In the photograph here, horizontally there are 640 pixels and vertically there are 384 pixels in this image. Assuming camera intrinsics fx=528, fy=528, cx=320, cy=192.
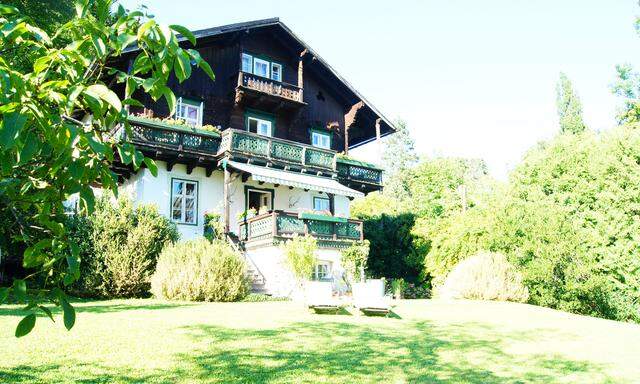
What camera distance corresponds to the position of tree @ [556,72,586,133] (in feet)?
165

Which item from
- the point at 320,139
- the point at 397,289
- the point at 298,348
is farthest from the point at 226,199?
the point at 298,348

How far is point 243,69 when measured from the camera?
24906mm

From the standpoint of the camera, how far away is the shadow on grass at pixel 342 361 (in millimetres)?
6602

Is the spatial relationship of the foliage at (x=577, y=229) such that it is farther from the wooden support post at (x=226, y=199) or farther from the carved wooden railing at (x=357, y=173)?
the wooden support post at (x=226, y=199)

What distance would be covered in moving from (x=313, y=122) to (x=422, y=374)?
2082cm

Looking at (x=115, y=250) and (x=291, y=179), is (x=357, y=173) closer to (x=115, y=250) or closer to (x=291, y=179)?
(x=291, y=179)

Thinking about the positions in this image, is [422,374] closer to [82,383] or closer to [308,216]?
[82,383]

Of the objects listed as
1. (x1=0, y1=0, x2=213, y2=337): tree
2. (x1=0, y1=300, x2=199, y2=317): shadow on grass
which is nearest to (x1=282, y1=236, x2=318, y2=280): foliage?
(x1=0, y1=300, x2=199, y2=317): shadow on grass

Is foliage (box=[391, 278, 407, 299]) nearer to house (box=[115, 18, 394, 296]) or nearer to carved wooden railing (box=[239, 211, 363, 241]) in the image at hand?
house (box=[115, 18, 394, 296])

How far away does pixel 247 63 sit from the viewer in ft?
82.4

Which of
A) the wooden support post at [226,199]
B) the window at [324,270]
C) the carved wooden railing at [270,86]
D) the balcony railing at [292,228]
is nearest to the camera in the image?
the balcony railing at [292,228]

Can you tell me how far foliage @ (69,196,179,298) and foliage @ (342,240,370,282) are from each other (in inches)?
296

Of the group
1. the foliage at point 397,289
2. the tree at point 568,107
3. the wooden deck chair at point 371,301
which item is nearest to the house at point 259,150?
the foliage at point 397,289

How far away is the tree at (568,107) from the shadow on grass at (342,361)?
147 ft
